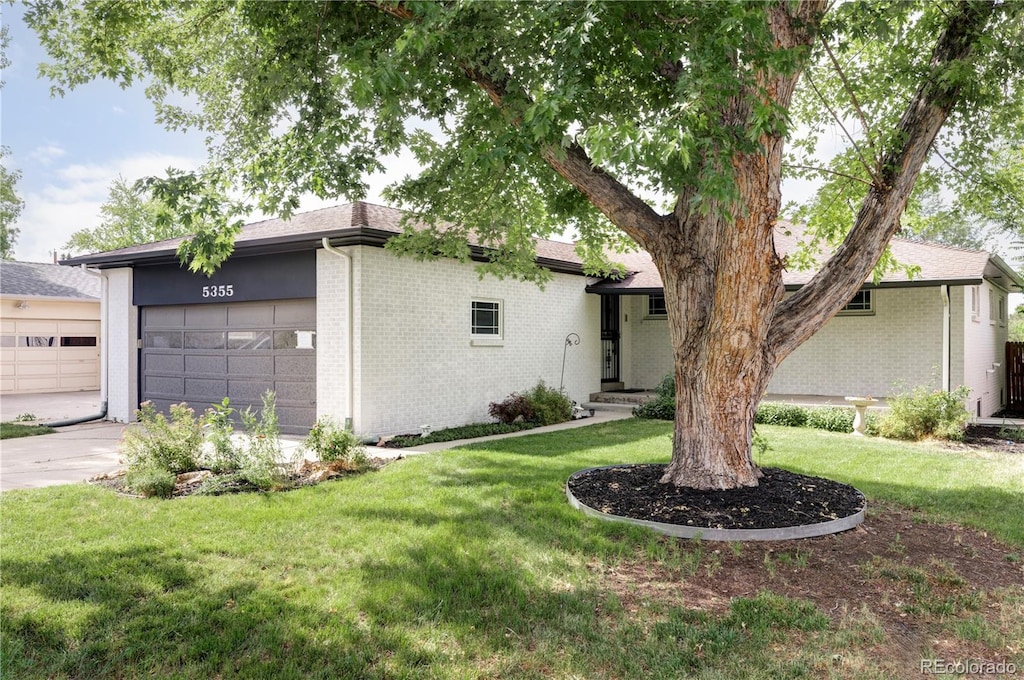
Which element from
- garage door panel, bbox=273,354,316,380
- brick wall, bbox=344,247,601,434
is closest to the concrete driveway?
garage door panel, bbox=273,354,316,380

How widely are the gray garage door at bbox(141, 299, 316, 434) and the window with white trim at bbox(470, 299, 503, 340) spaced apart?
2.91 meters

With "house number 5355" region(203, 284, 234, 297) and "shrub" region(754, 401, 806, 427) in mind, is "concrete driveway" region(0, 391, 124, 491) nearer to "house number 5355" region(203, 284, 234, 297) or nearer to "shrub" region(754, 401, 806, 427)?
"house number 5355" region(203, 284, 234, 297)

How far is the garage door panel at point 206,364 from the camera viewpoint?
449 inches

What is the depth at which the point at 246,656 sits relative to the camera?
3.22 m

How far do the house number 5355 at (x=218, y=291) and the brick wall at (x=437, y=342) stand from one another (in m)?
2.09

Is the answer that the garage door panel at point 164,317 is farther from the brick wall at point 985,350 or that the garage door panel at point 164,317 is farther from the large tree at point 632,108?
the brick wall at point 985,350

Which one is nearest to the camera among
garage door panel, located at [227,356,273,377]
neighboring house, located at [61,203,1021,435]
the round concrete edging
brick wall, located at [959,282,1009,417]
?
the round concrete edging

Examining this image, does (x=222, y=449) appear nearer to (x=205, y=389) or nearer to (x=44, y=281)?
(x=205, y=389)

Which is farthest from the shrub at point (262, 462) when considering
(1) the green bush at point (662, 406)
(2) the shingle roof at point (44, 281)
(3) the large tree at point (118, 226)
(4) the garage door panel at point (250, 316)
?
(3) the large tree at point (118, 226)

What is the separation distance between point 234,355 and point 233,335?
0.35 m

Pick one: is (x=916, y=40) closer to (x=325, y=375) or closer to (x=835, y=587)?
(x=835, y=587)

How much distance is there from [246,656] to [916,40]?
27.3 feet

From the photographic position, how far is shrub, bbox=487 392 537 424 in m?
11.9

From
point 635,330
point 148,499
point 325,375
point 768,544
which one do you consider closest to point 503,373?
point 325,375
